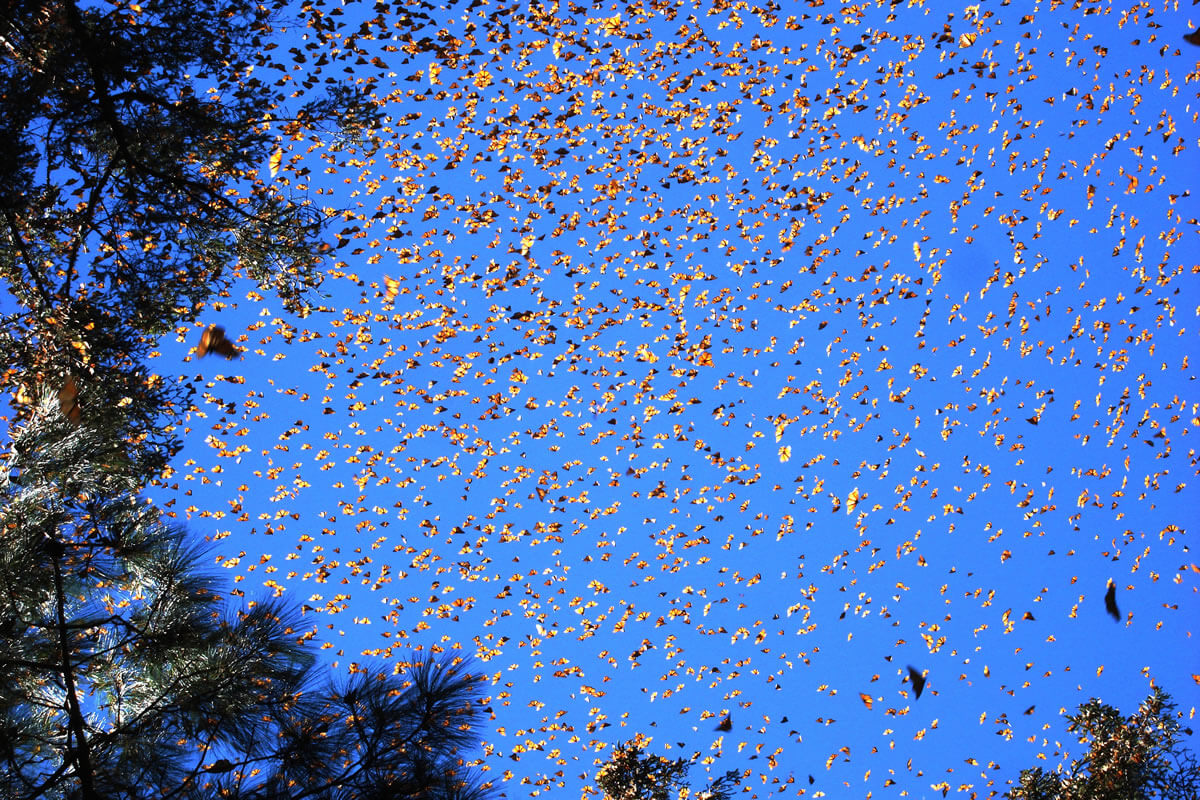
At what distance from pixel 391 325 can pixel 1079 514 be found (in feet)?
25.9

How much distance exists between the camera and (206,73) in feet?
13.2

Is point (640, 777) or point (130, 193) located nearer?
point (130, 193)

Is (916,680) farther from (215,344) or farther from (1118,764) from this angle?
(215,344)

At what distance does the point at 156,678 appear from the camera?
10.1ft

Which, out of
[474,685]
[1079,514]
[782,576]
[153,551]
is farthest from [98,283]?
[1079,514]

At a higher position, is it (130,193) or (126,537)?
(130,193)

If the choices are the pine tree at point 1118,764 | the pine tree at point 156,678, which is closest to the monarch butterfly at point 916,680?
the pine tree at point 1118,764

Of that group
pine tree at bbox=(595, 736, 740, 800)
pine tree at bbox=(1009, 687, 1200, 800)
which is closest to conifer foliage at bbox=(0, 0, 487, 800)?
pine tree at bbox=(595, 736, 740, 800)

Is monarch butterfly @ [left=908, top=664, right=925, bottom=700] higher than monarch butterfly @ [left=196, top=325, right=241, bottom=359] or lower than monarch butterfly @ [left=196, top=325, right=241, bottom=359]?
lower

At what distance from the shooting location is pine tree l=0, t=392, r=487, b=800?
105 inches

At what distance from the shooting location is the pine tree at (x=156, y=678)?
105 inches

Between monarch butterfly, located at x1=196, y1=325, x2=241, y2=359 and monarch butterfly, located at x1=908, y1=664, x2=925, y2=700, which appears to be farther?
monarch butterfly, located at x1=908, y1=664, x2=925, y2=700

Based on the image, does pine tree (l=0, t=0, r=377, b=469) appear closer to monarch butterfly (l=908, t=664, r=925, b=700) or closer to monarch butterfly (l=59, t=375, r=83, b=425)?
monarch butterfly (l=59, t=375, r=83, b=425)

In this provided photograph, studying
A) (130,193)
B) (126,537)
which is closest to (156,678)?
(126,537)
